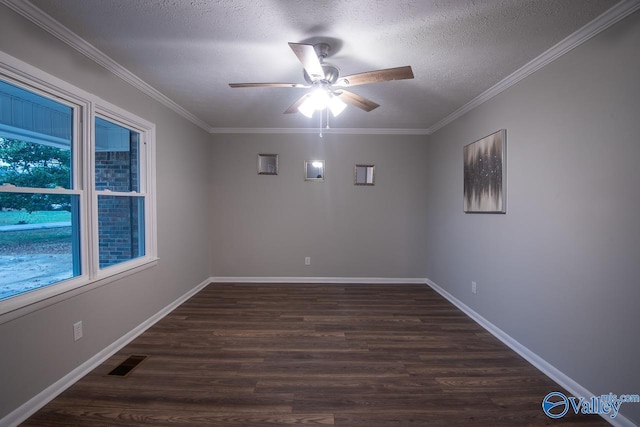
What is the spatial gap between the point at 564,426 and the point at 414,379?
83 cm

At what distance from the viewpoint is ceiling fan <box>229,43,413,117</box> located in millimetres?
1645

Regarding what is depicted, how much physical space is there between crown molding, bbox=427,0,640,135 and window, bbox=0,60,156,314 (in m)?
3.43

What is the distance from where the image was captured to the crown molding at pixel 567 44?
4.94ft

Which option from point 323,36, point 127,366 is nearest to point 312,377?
point 127,366

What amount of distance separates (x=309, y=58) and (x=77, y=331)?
2.48 m

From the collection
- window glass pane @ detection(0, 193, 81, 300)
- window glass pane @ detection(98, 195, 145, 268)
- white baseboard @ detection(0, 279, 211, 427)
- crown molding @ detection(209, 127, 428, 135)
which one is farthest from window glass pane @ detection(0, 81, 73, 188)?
crown molding @ detection(209, 127, 428, 135)

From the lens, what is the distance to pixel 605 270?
1604 millimetres

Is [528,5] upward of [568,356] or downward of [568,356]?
upward

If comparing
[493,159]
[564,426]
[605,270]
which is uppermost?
[493,159]

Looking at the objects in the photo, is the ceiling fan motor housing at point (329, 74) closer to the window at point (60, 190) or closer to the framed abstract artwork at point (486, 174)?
the framed abstract artwork at point (486, 174)

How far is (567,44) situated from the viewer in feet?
5.96

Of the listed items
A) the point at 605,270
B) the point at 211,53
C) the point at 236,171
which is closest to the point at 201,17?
the point at 211,53

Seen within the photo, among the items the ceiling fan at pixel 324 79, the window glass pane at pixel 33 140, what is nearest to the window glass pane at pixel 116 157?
the window glass pane at pixel 33 140

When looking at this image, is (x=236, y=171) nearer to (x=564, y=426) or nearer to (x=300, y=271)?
(x=300, y=271)
